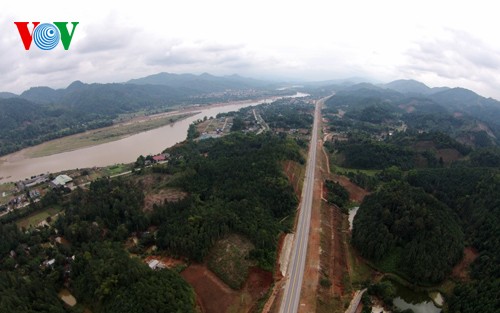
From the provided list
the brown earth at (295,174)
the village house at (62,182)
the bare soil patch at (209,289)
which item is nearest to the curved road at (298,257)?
the brown earth at (295,174)

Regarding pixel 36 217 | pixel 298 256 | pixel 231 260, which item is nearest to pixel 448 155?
pixel 298 256

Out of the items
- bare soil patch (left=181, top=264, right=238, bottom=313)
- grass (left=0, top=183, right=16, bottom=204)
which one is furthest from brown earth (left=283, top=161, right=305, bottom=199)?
grass (left=0, top=183, right=16, bottom=204)

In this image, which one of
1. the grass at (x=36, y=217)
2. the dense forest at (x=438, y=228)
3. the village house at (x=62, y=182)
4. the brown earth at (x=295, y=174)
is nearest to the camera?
the dense forest at (x=438, y=228)

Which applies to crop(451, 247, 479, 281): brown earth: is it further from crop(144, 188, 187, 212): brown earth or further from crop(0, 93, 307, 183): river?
crop(0, 93, 307, 183): river

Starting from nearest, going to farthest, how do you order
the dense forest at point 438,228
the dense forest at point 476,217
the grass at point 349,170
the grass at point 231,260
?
the dense forest at point 476,217
the dense forest at point 438,228
the grass at point 231,260
the grass at point 349,170

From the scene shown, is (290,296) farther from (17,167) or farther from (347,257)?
(17,167)

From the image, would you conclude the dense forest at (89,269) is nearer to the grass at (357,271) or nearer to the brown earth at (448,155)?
the grass at (357,271)

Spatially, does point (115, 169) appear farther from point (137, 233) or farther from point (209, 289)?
point (209, 289)
